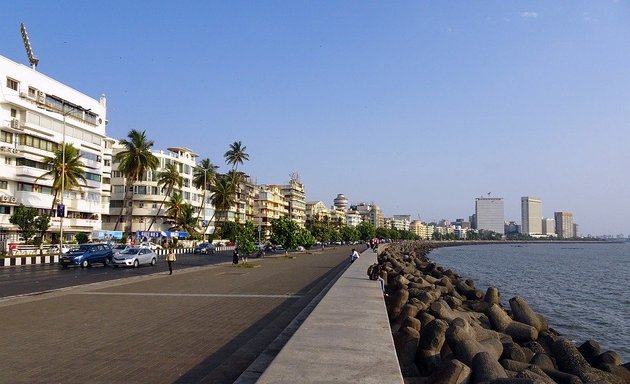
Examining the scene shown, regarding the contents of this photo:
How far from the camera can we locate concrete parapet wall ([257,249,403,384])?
6.11 meters

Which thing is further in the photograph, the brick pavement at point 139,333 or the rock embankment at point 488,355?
the brick pavement at point 139,333

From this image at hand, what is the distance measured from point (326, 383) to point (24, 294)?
1554 cm

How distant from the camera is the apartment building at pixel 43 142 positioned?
51562 millimetres

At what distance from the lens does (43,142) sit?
56688 mm

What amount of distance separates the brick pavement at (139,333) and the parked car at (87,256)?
49.6 feet

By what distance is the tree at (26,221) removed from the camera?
1795 inches

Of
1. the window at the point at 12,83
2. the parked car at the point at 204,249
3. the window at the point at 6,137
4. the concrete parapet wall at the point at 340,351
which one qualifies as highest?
the window at the point at 12,83

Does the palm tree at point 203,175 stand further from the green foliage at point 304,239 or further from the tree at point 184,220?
the green foliage at point 304,239

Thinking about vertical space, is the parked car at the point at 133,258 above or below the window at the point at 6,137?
below

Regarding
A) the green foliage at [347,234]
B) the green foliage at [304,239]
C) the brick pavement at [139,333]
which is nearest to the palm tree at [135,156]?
the green foliage at [304,239]

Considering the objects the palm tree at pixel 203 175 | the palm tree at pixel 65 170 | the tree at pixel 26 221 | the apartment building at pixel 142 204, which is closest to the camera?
the tree at pixel 26 221

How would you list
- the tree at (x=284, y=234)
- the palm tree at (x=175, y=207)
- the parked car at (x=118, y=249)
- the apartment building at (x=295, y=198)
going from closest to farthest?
the parked car at (x=118, y=249) < the tree at (x=284, y=234) < the palm tree at (x=175, y=207) < the apartment building at (x=295, y=198)

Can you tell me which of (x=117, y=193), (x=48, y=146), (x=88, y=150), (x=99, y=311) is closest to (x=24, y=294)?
(x=99, y=311)

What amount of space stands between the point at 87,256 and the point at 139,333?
86.8 feet
